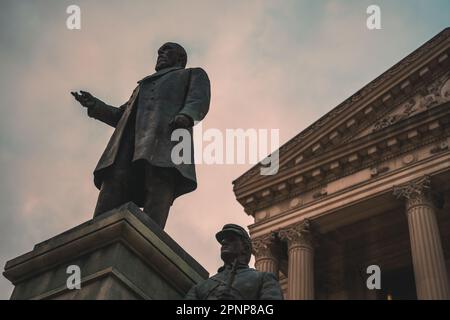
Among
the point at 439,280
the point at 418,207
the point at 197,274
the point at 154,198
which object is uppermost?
the point at 418,207

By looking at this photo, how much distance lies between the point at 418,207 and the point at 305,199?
4926mm

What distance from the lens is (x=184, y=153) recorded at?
5203mm

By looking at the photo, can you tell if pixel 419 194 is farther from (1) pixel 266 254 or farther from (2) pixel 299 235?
(1) pixel 266 254

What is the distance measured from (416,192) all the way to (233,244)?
1727cm

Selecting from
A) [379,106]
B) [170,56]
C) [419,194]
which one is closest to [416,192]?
[419,194]

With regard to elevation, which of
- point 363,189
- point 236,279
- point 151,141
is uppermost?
point 363,189

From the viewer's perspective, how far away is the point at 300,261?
2184cm

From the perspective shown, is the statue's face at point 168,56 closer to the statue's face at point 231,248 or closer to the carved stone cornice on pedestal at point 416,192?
the statue's face at point 231,248

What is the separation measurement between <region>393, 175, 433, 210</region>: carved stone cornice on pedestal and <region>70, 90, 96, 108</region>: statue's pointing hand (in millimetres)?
16377

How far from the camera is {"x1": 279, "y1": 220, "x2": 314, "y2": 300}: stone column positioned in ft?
69.6

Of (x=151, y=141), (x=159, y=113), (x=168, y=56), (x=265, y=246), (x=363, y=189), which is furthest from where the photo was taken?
(x=265, y=246)
